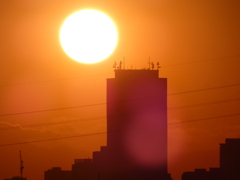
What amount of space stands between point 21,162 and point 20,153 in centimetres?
479

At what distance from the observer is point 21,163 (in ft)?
513

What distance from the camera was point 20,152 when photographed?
16225cm

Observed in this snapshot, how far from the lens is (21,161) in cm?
15750

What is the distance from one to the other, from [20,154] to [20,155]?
35.1 inches

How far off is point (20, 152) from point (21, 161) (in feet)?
16.5

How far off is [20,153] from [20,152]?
77 cm

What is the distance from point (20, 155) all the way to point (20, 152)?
2.55 meters

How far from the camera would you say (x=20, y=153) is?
16150 centimetres

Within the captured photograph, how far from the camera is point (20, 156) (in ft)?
523

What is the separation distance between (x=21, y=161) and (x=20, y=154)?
3384mm

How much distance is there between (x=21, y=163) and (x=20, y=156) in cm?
315

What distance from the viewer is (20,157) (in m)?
160

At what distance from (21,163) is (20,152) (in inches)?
239

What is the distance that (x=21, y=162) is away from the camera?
515ft
